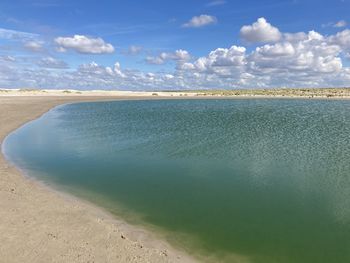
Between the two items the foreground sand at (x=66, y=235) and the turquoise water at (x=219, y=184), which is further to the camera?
the turquoise water at (x=219, y=184)

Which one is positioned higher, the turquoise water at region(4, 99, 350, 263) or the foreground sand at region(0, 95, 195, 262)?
the foreground sand at region(0, 95, 195, 262)

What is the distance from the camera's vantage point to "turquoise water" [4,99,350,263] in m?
13.0

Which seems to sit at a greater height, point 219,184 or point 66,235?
point 66,235

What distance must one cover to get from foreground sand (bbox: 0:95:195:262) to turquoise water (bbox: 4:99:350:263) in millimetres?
1104

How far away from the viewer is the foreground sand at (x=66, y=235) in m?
11.2

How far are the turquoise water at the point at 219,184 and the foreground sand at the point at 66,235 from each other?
1.10m

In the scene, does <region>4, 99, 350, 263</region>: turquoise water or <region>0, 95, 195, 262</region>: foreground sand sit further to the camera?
<region>4, 99, 350, 263</region>: turquoise water

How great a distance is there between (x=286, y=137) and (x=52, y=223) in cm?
2991

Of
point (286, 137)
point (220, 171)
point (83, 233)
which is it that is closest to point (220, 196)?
point (220, 171)

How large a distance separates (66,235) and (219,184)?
10.0 meters

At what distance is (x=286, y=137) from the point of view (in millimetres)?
37875

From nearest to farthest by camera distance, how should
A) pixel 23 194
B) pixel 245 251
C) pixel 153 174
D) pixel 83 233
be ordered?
pixel 245 251, pixel 83 233, pixel 23 194, pixel 153 174

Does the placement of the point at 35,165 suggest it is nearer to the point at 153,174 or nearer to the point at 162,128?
the point at 153,174

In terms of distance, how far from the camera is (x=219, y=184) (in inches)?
790
